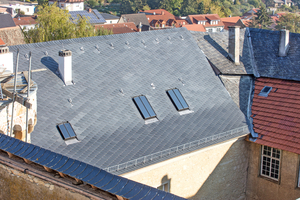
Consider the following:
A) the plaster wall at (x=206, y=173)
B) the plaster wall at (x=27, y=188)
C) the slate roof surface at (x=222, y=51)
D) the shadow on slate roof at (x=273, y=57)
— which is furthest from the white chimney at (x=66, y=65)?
the shadow on slate roof at (x=273, y=57)

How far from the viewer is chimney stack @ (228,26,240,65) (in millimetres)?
23875

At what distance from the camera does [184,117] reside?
760 inches

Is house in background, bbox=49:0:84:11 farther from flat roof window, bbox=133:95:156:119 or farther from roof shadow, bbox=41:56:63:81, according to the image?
flat roof window, bbox=133:95:156:119

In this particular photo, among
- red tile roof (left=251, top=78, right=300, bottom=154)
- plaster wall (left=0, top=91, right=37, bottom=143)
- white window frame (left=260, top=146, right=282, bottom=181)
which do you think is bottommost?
white window frame (left=260, top=146, right=282, bottom=181)

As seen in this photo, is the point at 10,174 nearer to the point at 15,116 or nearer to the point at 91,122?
the point at 15,116

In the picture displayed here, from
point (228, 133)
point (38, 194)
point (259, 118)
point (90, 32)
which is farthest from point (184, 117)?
point (90, 32)

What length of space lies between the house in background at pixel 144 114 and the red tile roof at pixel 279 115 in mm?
1104

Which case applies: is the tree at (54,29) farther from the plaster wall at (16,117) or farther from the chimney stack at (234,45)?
the plaster wall at (16,117)

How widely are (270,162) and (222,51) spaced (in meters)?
7.77

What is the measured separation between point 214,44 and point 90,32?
17440mm

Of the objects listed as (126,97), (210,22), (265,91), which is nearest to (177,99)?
(126,97)

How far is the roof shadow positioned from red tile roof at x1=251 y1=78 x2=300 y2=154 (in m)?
10.7

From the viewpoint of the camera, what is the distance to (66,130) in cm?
1617

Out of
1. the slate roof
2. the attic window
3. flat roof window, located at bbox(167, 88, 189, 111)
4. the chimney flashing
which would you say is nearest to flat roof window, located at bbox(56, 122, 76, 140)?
flat roof window, located at bbox(167, 88, 189, 111)
